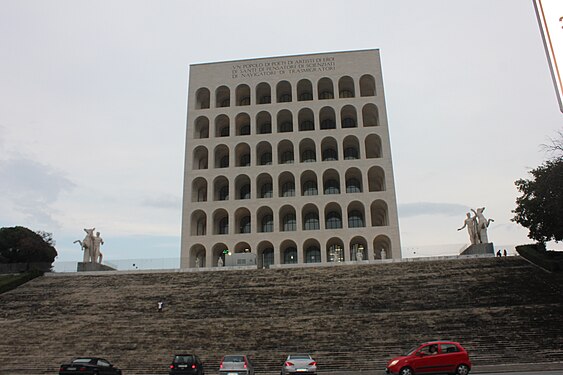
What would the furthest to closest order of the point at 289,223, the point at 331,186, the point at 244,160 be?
the point at 244,160 < the point at 331,186 < the point at 289,223

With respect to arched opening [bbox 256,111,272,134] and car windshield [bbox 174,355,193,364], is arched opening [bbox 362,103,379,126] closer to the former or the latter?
arched opening [bbox 256,111,272,134]

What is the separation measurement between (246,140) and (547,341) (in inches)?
1523

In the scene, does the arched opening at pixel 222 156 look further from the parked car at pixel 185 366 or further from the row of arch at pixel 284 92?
the parked car at pixel 185 366

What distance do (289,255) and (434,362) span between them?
119 ft

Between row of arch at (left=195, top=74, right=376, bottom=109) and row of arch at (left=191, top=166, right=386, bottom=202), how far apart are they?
357 inches

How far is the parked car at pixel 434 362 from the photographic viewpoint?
17906 millimetres

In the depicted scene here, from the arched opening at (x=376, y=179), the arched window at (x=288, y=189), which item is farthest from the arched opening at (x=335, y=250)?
the arched opening at (x=376, y=179)

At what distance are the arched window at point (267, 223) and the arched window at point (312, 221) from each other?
12.3 feet

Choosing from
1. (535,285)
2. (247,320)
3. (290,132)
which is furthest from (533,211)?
(290,132)

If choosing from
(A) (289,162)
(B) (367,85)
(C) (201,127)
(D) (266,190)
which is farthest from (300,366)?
(B) (367,85)

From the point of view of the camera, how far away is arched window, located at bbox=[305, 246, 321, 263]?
53.4 m

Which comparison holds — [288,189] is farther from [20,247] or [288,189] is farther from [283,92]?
[20,247]

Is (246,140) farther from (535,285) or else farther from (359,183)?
(535,285)

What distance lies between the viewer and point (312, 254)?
53.7m
